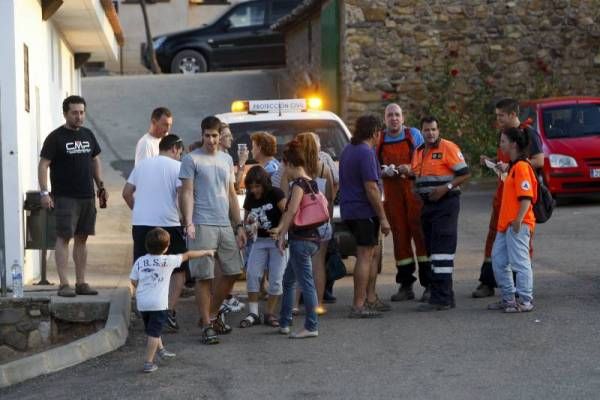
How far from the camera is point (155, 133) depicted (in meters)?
11.9

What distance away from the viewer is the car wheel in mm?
35219

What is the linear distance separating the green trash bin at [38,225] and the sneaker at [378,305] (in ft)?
10.4

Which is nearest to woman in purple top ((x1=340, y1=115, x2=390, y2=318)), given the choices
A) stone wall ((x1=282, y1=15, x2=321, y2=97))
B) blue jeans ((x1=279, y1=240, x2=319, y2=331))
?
blue jeans ((x1=279, y1=240, x2=319, y2=331))

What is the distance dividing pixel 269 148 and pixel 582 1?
14771mm

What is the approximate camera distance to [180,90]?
32406 millimetres

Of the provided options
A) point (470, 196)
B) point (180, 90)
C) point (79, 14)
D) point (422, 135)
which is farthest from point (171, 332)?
point (180, 90)

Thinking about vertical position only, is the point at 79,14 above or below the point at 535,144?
above

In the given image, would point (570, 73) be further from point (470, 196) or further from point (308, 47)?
point (308, 47)

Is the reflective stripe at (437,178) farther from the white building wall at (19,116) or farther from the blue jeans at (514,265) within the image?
the white building wall at (19,116)

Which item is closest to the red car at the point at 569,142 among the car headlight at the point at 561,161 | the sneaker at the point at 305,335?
the car headlight at the point at 561,161

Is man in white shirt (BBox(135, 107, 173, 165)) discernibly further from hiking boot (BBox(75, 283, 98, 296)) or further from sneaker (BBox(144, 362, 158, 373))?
sneaker (BBox(144, 362, 158, 373))

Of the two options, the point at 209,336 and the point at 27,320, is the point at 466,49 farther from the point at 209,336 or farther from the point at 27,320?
the point at 209,336

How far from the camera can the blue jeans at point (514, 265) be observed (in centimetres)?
1093

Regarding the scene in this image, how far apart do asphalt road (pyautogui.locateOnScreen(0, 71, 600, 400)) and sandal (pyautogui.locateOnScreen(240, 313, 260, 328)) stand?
0.12 meters
